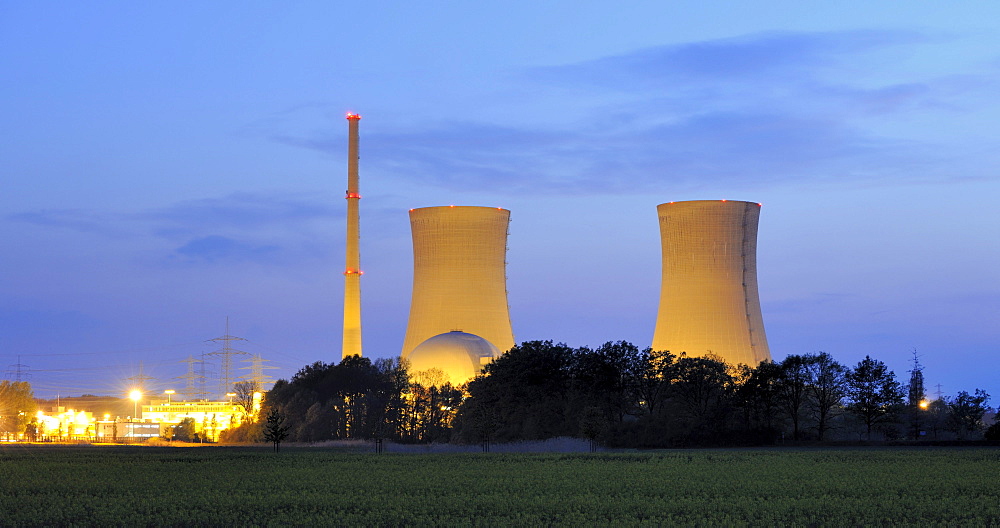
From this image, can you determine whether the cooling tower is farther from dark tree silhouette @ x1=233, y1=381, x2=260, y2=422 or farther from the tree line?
dark tree silhouette @ x1=233, y1=381, x2=260, y2=422

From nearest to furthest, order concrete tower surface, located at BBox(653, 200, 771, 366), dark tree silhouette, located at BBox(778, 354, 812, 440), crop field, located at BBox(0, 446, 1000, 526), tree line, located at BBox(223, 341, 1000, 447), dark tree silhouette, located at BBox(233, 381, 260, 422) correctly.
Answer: crop field, located at BBox(0, 446, 1000, 526) < tree line, located at BBox(223, 341, 1000, 447) < dark tree silhouette, located at BBox(778, 354, 812, 440) < concrete tower surface, located at BBox(653, 200, 771, 366) < dark tree silhouette, located at BBox(233, 381, 260, 422)

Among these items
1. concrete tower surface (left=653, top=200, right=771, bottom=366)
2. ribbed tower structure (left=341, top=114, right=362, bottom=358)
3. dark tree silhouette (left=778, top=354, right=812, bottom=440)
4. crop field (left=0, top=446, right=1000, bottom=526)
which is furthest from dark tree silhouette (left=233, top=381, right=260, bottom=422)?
crop field (left=0, top=446, right=1000, bottom=526)

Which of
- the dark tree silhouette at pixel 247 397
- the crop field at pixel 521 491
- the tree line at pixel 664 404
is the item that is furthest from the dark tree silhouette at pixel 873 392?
the dark tree silhouette at pixel 247 397

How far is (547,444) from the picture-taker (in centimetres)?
5166

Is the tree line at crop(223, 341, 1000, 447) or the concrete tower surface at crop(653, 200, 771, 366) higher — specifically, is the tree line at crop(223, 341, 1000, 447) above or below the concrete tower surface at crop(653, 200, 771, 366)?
below

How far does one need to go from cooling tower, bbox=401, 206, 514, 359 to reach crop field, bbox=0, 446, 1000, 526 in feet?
90.8

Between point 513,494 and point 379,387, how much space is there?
43683mm

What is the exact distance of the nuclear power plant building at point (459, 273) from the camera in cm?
6512

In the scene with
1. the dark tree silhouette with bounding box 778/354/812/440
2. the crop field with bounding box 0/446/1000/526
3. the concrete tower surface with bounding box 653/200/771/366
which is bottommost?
the crop field with bounding box 0/446/1000/526

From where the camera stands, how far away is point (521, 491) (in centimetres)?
2656

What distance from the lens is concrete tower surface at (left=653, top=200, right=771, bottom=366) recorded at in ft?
196

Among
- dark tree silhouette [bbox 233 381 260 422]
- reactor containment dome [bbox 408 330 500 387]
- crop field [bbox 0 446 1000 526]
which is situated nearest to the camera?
crop field [bbox 0 446 1000 526]

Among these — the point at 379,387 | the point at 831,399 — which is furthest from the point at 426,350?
the point at 831,399

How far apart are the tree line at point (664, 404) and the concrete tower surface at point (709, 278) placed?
1.75 metres
